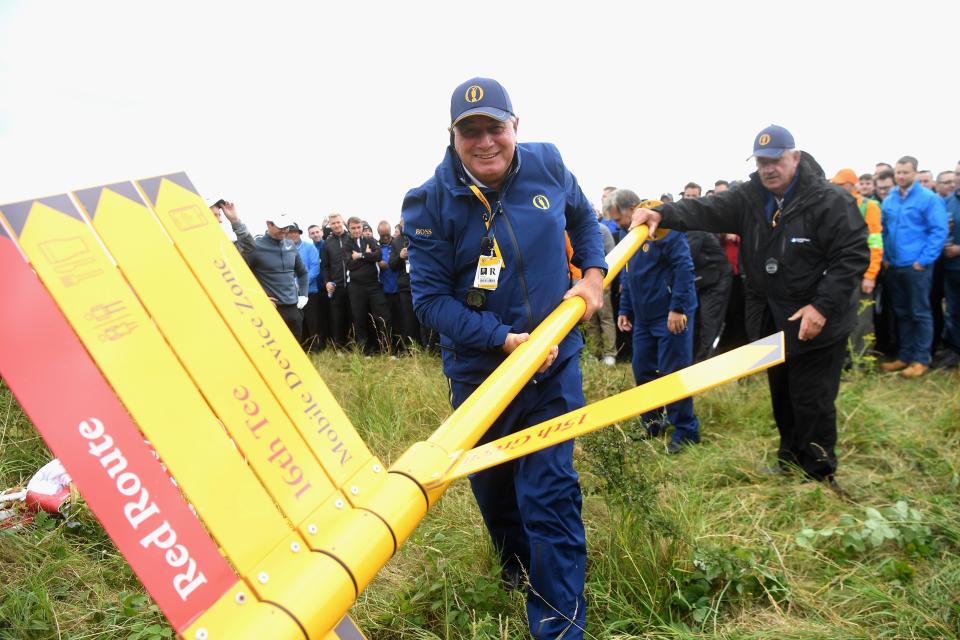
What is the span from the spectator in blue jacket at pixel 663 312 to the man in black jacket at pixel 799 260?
0.88 metres

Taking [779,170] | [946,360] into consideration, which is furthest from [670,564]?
[946,360]

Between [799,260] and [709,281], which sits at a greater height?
[799,260]

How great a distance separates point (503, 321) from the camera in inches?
102

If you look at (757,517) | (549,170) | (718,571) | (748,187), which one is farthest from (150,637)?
(748,187)

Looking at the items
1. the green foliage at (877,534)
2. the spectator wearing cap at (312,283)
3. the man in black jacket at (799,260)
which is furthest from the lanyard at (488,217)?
the spectator wearing cap at (312,283)

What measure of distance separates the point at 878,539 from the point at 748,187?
2315mm

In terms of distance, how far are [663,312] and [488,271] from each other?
342 cm

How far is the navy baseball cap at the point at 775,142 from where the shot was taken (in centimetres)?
386

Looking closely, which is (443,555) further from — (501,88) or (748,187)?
(748,187)

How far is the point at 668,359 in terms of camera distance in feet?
18.0

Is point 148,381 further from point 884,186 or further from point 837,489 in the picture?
point 884,186

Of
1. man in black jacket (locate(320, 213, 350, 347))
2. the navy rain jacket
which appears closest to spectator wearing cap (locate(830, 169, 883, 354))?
the navy rain jacket

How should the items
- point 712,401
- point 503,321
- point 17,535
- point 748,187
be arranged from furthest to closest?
point 712,401, point 748,187, point 17,535, point 503,321

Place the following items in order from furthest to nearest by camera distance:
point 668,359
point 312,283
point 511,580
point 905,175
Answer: point 312,283
point 905,175
point 668,359
point 511,580
